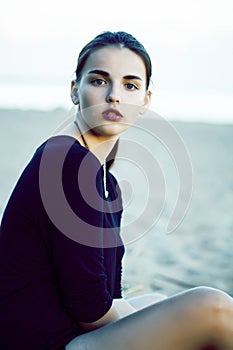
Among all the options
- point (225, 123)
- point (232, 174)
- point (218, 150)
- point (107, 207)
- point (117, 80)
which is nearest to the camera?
point (117, 80)

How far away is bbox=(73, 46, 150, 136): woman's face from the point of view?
1.66 meters

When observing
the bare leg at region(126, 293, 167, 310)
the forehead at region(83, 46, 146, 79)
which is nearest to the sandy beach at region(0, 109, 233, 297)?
the bare leg at region(126, 293, 167, 310)

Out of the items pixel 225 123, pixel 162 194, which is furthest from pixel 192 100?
pixel 162 194

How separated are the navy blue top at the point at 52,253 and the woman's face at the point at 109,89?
19 cm

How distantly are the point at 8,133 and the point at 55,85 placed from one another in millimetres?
14256

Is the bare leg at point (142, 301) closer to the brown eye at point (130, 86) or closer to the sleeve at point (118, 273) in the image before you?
the sleeve at point (118, 273)

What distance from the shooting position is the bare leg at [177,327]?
1464mm

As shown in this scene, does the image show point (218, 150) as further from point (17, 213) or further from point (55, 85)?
point (55, 85)

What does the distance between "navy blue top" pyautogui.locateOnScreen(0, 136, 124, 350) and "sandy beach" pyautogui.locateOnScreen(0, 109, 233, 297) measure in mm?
1509

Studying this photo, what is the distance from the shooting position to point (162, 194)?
5.79m

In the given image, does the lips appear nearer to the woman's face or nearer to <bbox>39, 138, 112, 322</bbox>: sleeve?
the woman's face

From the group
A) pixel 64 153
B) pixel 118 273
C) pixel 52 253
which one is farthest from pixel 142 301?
pixel 64 153

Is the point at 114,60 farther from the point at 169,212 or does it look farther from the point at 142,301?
the point at 169,212

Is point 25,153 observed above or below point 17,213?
above
